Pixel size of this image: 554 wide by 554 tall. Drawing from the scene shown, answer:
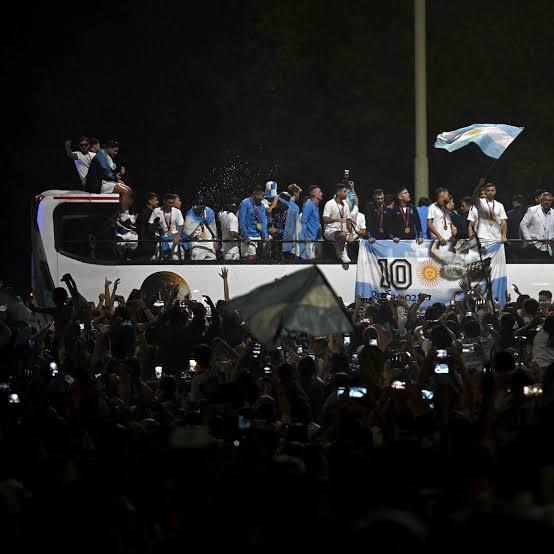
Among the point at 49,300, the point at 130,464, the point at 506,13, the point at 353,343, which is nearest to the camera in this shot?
the point at 130,464

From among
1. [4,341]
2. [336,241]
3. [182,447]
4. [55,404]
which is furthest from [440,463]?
[336,241]

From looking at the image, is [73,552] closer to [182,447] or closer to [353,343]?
[182,447]

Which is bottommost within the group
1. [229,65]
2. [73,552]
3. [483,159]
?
[73,552]

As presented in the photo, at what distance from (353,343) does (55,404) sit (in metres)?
4.73

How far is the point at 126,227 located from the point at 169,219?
2.32 feet

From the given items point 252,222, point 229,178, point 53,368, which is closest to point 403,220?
→ point 252,222

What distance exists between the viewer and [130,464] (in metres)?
7.11

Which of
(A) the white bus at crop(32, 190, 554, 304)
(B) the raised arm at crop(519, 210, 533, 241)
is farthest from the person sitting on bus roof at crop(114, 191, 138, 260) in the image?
(B) the raised arm at crop(519, 210, 533, 241)

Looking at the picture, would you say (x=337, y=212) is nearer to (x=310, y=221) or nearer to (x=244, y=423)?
(x=310, y=221)

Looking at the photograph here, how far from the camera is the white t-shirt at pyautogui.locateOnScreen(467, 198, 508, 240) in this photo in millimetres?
20719

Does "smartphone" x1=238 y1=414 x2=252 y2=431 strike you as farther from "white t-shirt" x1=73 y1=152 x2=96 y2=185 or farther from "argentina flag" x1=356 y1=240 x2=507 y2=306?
"white t-shirt" x1=73 y1=152 x2=96 y2=185

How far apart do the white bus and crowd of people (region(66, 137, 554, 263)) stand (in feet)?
0.62

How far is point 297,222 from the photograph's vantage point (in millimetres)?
21156

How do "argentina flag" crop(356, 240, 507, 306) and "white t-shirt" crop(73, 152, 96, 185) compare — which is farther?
"white t-shirt" crop(73, 152, 96, 185)
